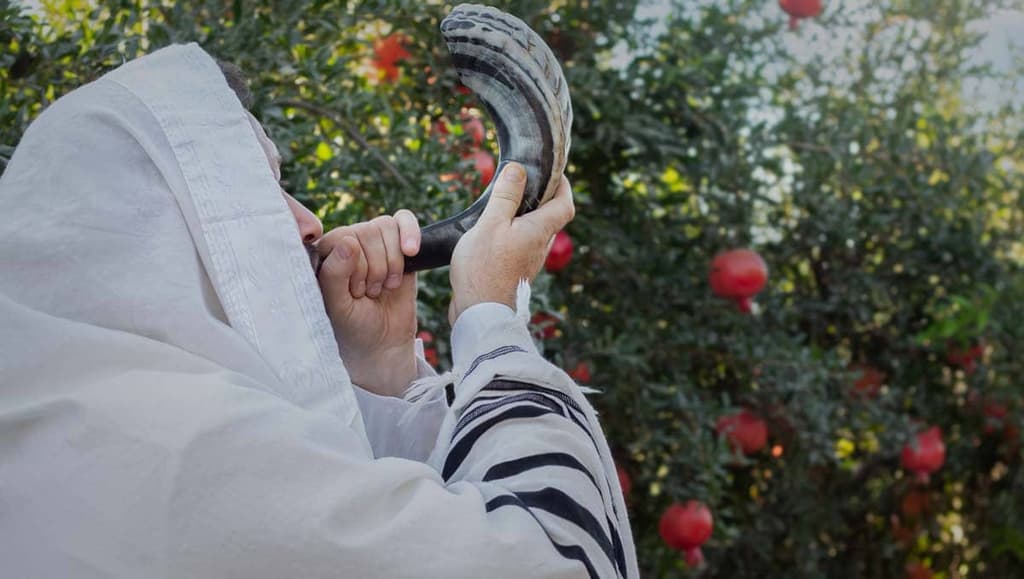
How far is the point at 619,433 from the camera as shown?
405 cm

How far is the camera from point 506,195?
64.3 inches

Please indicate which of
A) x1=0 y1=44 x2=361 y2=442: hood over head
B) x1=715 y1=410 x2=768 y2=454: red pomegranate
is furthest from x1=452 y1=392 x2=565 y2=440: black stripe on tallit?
x1=715 y1=410 x2=768 y2=454: red pomegranate

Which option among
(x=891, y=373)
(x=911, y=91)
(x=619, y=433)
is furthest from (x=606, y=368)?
(x=911, y=91)

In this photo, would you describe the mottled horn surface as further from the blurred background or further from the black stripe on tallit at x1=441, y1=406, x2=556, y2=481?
the blurred background

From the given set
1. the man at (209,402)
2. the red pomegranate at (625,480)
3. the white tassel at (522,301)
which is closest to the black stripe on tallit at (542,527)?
the man at (209,402)

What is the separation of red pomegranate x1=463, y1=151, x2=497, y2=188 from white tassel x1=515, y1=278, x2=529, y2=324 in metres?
1.58

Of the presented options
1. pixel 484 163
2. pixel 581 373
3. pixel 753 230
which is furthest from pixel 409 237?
pixel 753 230

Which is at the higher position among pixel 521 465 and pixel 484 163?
pixel 521 465

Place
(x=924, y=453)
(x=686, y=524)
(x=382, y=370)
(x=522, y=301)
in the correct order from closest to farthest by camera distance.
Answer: (x=522, y=301), (x=382, y=370), (x=686, y=524), (x=924, y=453)

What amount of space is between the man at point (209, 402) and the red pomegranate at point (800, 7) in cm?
333

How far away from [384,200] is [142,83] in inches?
57.5

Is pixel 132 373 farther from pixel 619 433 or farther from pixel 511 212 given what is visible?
pixel 619 433

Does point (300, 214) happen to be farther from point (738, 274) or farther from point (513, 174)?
point (738, 274)

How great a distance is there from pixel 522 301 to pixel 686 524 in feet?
8.44
